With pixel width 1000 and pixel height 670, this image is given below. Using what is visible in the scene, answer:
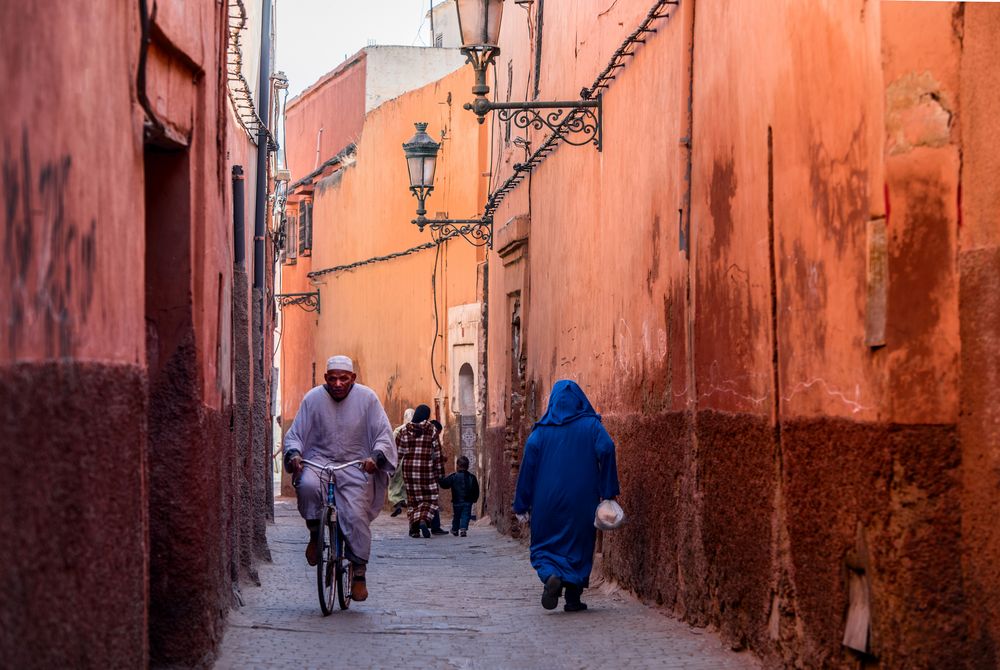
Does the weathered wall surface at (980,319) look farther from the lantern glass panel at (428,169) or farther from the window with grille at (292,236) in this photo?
the window with grille at (292,236)

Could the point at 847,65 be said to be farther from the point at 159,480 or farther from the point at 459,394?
the point at 459,394

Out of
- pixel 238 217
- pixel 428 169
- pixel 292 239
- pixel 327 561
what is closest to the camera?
pixel 327 561

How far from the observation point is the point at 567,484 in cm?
947

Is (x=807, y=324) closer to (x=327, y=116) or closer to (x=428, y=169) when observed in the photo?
(x=428, y=169)

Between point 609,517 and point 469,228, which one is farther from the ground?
point 469,228

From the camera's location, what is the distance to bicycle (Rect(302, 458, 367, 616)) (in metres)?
8.59

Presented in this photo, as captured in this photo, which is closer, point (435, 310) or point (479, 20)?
point (479, 20)

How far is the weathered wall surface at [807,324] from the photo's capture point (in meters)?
5.30

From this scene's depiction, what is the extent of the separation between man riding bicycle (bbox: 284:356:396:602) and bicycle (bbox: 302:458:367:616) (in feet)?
0.12

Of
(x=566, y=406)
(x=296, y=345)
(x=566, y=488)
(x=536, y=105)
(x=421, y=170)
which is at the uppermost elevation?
(x=421, y=170)

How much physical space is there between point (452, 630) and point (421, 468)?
27.5 feet

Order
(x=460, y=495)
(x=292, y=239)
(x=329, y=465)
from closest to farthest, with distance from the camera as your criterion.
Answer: (x=329, y=465)
(x=460, y=495)
(x=292, y=239)

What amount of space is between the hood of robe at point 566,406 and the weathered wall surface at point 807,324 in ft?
1.27

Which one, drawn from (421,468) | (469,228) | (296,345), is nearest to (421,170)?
(469,228)
